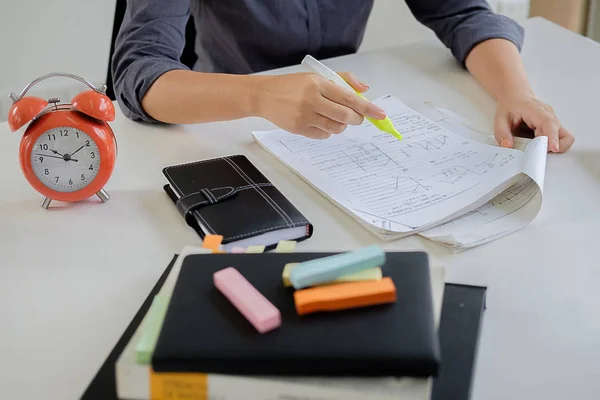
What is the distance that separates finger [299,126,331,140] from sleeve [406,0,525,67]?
0.46 meters

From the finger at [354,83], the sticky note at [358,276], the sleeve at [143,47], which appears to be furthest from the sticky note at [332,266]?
the sleeve at [143,47]

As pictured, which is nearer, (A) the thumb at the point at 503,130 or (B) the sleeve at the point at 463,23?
(A) the thumb at the point at 503,130

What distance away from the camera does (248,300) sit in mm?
542

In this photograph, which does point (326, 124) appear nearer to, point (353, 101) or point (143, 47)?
point (353, 101)

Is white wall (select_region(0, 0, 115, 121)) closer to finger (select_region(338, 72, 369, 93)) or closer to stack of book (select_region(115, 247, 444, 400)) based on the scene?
finger (select_region(338, 72, 369, 93))

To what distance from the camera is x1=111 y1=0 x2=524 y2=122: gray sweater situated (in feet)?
3.64

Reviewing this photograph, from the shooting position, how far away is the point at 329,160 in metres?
0.96

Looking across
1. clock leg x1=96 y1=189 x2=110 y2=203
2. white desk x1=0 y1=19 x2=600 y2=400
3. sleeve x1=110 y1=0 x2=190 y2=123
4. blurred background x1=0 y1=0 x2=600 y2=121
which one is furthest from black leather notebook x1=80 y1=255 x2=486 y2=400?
blurred background x1=0 y1=0 x2=600 y2=121

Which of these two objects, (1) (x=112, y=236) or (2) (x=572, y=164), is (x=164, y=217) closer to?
(1) (x=112, y=236)

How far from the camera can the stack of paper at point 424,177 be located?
81 cm

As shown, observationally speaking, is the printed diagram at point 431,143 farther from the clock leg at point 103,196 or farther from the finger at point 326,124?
the clock leg at point 103,196

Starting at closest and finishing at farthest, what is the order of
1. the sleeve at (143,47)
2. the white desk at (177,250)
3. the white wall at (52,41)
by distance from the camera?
the white desk at (177,250)
the sleeve at (143,47)
the white wall at (52,41)

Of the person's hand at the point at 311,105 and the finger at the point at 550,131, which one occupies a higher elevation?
the person's hand at the point at 311,105

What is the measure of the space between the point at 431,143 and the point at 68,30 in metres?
1.61
